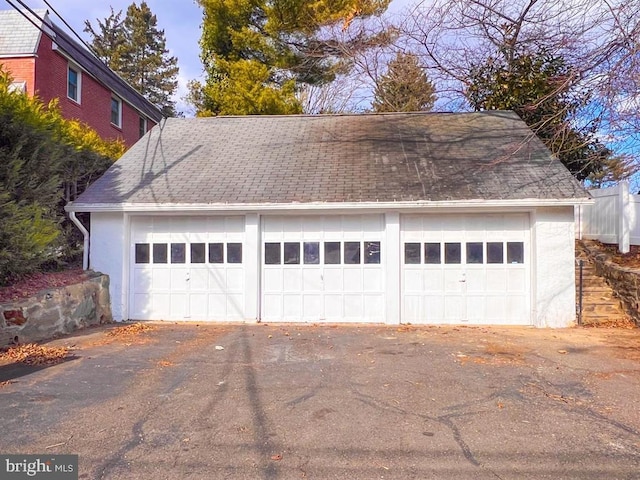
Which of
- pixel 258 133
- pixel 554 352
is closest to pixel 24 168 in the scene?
pixel 258 133

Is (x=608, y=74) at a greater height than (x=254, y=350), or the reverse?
(x=608, y=74)

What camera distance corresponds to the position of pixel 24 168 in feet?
27.4

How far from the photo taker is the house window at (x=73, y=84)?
17.7m

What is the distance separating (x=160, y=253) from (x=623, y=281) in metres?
9.80

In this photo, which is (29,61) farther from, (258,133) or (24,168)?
(24,168)

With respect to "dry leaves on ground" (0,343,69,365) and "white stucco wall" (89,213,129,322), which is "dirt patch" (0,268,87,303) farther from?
"dry leaves on ground" (0,343,69,365)

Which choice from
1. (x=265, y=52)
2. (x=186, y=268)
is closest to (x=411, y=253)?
(x=186, y=268)

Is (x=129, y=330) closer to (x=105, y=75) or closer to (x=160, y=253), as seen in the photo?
(x=160, y=253)

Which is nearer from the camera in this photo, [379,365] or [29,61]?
[379,365]

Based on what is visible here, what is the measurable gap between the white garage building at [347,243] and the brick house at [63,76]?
5.69 metres

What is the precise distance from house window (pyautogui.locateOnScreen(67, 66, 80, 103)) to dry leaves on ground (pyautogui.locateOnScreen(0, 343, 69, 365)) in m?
13.3

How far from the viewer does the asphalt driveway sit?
365cm

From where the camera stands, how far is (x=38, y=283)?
27.8 feet

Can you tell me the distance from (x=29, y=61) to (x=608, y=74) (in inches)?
646
